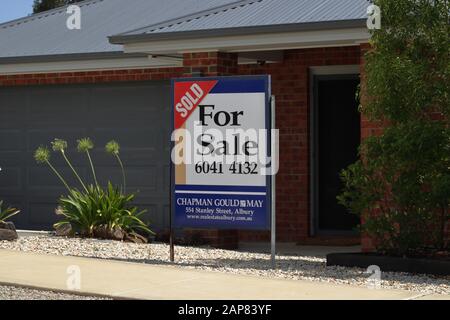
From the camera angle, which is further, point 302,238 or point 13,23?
point 13,23

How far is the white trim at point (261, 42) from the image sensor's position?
47.9 ft

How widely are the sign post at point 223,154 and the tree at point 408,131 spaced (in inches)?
44.6

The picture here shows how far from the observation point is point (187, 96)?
556 inches

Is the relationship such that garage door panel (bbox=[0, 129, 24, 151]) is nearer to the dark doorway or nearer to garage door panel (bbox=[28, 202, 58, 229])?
garage door panel (bbox=[28, 202, 58, 229])

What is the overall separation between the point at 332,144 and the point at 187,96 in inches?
169

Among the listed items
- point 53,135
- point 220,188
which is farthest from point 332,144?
point 53,135

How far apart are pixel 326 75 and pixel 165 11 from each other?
378 centimetres

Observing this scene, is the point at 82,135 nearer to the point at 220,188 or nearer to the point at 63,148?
the point at 63,148

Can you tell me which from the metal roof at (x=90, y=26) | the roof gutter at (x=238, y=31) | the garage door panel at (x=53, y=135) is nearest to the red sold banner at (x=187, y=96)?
the roof gutter at (x=238, y=31)

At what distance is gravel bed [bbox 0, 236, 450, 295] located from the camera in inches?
490

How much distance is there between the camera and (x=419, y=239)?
13.3 metres
